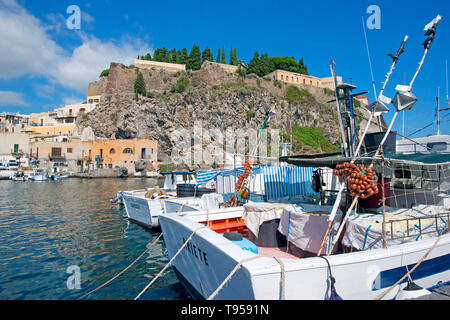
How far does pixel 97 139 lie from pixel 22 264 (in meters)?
57.6

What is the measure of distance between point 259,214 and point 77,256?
261 inches

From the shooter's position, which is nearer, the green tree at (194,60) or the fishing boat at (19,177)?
the fishing boat at (19,177)

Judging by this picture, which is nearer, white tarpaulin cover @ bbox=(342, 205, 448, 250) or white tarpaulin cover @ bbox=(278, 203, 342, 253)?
white tarpaulin cover @ bbox=(342, 205, 448, 250)

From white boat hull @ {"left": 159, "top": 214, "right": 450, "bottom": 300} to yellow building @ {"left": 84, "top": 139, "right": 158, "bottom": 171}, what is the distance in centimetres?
5525

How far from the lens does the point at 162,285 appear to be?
6.98m

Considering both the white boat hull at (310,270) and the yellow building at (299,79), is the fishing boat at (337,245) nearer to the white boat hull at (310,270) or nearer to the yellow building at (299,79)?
the white boat hull at (310,270)

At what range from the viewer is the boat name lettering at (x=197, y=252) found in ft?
14.5

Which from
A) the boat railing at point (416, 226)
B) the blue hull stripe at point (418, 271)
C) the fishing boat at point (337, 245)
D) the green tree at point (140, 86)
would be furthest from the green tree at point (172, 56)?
the blue hull stripe at point (418, 271)

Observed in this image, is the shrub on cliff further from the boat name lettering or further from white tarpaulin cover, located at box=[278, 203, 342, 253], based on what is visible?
the boat name lettering

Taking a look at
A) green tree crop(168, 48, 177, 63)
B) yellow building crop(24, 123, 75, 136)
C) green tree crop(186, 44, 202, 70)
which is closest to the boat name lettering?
yellow building crop(24, 123, 75, 136)

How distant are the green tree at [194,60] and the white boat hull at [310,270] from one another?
255ft

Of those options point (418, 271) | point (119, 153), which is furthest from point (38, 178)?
point (418, 271)

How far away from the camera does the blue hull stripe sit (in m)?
3.93
